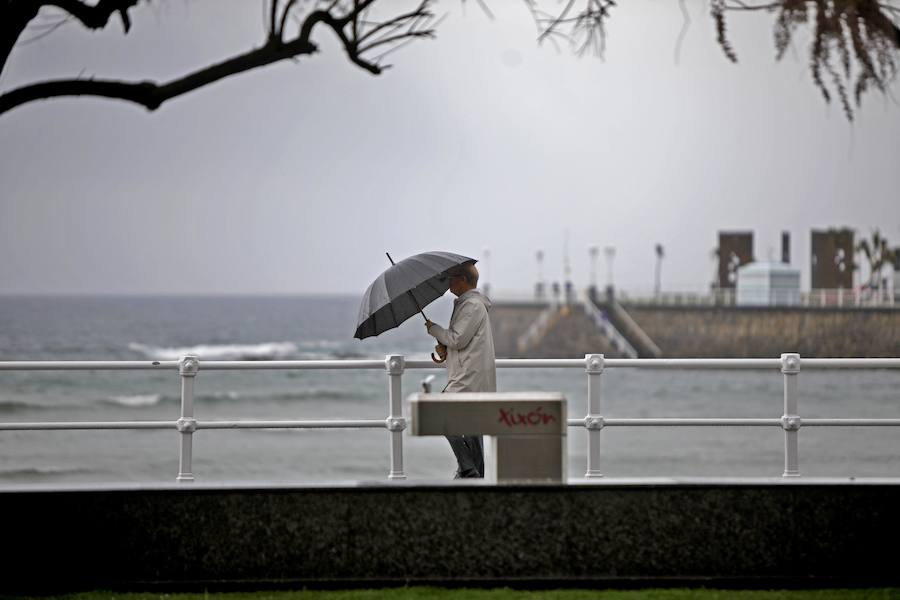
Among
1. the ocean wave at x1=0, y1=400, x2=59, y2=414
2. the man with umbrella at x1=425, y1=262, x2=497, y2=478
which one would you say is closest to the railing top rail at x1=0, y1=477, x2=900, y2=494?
the man with umbrella at x1=425, y1=262, x2=497, y2=478

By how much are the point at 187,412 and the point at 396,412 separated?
111 cm

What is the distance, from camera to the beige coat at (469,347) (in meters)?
6.31

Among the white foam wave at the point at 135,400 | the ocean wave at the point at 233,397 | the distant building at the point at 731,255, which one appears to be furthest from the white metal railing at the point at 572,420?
the distant building at the point at 731,255

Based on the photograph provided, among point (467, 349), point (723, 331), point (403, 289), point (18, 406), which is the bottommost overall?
point (18, 406)

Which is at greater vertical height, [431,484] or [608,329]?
[431,484]

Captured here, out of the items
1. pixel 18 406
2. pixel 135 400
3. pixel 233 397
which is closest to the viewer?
pixel 18 406

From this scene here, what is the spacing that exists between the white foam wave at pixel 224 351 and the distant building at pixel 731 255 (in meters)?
24.5

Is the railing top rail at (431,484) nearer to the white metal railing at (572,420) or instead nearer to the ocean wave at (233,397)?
the white metal railing at (572,420)

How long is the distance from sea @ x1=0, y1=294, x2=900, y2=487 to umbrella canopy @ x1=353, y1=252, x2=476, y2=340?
4.99 ft

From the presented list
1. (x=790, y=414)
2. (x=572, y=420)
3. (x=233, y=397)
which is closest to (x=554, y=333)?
(x=233, y=397)

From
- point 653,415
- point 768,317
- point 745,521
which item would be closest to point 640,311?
point 768,317

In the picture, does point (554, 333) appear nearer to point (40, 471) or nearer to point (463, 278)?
point (40, 471)

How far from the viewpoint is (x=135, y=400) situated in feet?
144

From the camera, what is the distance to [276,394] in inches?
1816
